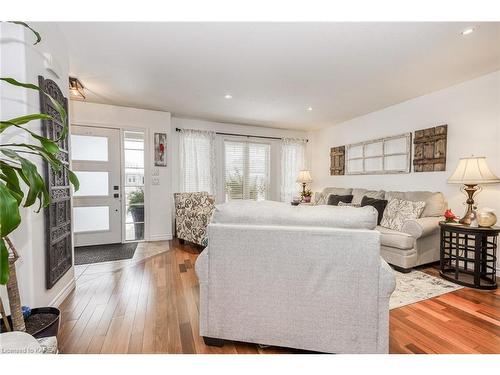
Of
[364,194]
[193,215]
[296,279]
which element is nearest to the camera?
[296,279]

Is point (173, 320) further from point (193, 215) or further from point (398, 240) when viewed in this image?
point (398, 240)

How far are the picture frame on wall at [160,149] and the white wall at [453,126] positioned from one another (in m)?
3.77

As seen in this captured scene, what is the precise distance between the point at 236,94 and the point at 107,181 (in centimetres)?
266

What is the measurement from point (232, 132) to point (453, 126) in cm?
377

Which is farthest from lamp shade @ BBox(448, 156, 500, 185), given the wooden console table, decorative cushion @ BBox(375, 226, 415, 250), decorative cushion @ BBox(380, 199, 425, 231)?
decorative cushion @ BBox(375, 226, 415, 250)

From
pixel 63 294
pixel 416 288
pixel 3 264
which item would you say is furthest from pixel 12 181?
pixel 416 288

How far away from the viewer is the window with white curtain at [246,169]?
17.4ft

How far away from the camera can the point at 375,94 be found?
349 cm

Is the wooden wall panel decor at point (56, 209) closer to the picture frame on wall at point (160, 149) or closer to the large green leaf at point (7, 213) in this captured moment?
the large green leaf at point (7, 213)

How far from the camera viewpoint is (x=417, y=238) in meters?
2.88

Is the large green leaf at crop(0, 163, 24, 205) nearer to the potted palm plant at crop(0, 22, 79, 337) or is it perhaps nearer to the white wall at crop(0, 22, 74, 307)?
the potted palm plant at crop(0, 22, 79, 337)

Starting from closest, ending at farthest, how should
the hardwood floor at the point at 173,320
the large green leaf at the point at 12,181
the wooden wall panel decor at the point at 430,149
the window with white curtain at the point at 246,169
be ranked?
the large green leaf at the point at 12,181
the hardwood floor at the point at 173,320
the wooden wall panel decor at the point at 430,149
the window with white curtain at the point at 246,169

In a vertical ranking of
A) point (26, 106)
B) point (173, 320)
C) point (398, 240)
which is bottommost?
point (173, 320)

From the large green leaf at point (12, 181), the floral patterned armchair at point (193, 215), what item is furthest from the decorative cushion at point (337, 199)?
the large green leaf at point (12, 181)
